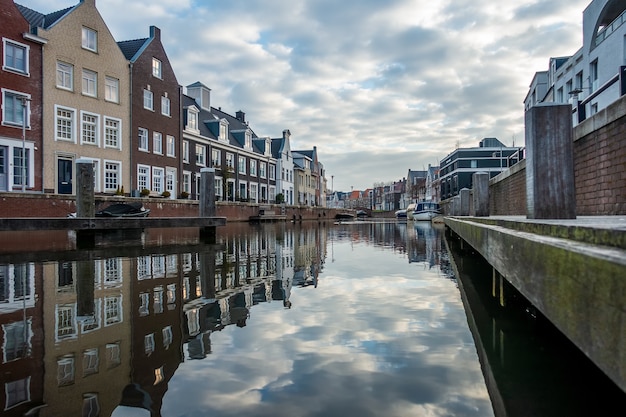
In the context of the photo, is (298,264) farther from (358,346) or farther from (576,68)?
(576,68)

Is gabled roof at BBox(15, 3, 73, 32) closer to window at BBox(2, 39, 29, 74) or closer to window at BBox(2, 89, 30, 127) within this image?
window at BBox(2, 39, 29, 74)

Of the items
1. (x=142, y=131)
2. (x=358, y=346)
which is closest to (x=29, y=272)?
(x=358, y=346)

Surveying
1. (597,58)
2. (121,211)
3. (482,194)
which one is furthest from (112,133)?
(597,58)

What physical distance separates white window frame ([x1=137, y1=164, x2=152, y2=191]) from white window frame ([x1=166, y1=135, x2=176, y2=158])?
2.84m

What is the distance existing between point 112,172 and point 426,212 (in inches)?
1217

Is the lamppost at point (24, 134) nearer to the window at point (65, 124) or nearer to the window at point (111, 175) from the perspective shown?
the window at point (65, 124)

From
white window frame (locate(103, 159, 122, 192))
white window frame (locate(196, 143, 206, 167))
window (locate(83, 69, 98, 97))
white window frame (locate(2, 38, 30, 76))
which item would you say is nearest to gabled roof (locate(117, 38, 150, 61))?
window (locate(83, 69, 98, 97))

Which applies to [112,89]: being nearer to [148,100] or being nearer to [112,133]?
[112,133]

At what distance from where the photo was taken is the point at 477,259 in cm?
924

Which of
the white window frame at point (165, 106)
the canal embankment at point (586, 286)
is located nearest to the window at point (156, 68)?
the white window frame at point (165, 106)

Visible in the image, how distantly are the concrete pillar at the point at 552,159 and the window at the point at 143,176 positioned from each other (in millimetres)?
30060

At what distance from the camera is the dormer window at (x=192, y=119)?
3781 centimetres

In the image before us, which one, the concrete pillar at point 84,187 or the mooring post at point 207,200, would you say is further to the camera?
the mooring post at point 207,200

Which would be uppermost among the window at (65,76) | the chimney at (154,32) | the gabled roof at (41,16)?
the chimney at (154,32)
